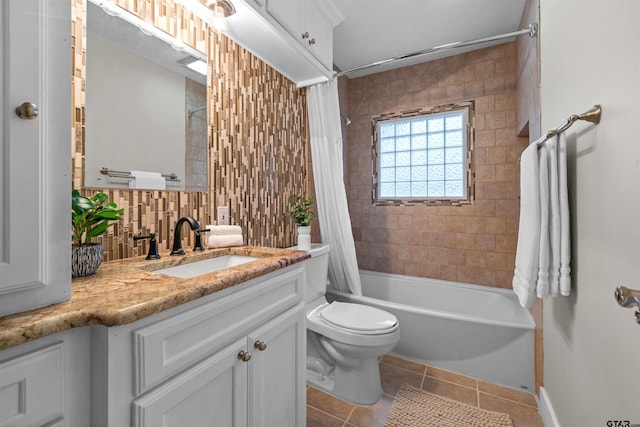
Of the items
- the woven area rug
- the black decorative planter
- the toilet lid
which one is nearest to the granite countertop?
the black decorative planter

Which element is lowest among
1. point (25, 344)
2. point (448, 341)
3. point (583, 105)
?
point (448, 341)

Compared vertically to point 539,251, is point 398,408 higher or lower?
lower

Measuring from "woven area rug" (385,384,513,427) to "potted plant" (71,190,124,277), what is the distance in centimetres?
159

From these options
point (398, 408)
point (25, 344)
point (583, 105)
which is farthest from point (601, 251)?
point (25, 344)

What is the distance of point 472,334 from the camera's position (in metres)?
1.92

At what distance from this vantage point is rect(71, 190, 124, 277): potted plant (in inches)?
33.5

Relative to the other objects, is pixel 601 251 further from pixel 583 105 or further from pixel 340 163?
pixel 340 163

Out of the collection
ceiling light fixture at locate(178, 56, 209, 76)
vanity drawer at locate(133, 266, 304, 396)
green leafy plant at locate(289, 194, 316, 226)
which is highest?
ceiling light fixture at locate(178, 56, 209, 76)

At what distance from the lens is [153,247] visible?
1.19 m

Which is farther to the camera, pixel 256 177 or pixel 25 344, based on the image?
pixel 256 177

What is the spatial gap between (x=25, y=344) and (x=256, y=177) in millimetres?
1484

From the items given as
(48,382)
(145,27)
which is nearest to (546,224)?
(48,382)

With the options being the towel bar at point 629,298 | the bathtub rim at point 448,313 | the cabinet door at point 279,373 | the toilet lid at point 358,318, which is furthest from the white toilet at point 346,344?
the towel bar at point 629,298

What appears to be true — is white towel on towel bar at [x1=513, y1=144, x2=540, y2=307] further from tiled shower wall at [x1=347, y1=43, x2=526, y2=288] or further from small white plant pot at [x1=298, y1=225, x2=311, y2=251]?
tiled shower wall at [x1=347, y1=43, x2=526, y2=288]
